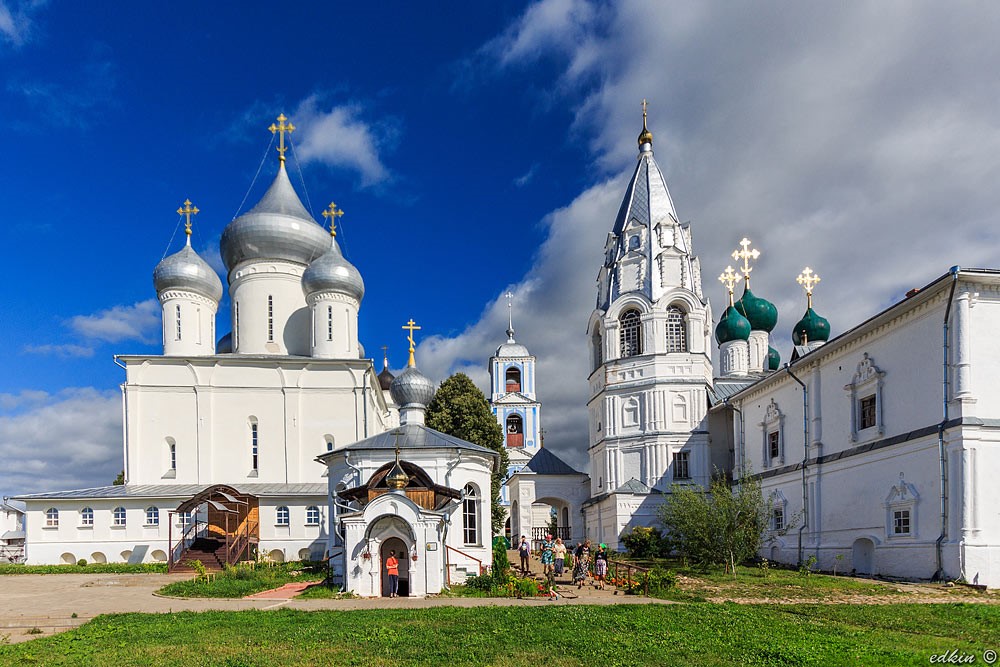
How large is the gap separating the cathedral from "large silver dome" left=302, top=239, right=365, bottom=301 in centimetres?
13

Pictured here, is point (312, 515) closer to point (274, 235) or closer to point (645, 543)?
point (645, 543)

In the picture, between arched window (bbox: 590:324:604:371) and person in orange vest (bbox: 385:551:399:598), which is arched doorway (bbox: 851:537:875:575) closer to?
person in orange vest (bbox: 385:551:399:598)

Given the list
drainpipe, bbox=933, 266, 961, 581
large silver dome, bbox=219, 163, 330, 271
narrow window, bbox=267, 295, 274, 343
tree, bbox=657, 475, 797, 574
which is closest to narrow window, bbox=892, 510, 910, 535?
drainpipe, bbox=933, 266, 961, 581

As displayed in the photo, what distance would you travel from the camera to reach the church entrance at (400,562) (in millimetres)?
16422

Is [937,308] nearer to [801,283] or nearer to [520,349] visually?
[801,283]

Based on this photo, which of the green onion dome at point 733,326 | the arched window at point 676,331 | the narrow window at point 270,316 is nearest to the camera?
the arched window at point 676,331

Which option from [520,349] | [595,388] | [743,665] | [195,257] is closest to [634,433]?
[595,388]

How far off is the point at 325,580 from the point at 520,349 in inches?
1669

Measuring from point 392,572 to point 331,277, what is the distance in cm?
2052

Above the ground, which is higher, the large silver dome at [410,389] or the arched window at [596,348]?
the arched window at [596,348]

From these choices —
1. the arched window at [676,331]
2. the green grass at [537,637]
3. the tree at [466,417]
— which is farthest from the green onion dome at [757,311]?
the green grass at [537,637]

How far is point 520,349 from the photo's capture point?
6038cm

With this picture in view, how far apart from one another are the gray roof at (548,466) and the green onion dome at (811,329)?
1330 centimetres

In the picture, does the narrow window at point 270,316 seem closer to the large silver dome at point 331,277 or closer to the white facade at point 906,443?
the large silver dome at point 331,277
